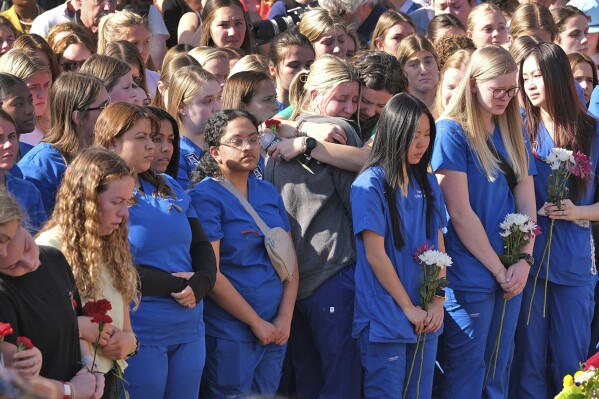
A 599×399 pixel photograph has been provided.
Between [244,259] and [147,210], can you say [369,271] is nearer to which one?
[244,259]

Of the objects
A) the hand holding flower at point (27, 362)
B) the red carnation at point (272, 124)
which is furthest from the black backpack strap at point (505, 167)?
the hand holding flower at point (27, 362)

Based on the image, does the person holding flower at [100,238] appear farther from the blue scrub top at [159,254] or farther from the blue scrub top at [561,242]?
the blue scrub top at [561,242]

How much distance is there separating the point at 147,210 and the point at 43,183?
1.78 ft

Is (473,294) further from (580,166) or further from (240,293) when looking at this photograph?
(240,293)

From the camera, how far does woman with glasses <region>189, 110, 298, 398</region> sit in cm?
539

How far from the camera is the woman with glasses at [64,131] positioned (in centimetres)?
501

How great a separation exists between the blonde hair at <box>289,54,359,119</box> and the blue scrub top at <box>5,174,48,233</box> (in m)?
1.92

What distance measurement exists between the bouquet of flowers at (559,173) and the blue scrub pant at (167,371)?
2431 mm

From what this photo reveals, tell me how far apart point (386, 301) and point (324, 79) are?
139 cm

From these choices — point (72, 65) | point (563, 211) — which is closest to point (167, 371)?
point (563, 211)

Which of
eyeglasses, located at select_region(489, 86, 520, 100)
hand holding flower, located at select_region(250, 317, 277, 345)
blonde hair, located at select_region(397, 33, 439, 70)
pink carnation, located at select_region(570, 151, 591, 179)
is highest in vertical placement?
eyeglasses, located at select_region(489, 86, 520, 100)

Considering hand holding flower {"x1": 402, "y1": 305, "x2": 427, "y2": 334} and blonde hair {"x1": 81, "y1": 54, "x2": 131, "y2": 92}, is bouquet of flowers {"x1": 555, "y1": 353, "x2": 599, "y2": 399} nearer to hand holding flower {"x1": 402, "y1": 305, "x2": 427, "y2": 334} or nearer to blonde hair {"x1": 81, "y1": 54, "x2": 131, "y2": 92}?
hand holding flower {"x1": 402, "y1": 305, "x2": 427, "y2": 334}

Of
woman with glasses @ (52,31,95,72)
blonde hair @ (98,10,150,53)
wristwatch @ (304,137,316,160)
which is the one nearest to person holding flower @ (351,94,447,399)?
wristwatch @ (304,137,316,160)

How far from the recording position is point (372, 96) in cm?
625
